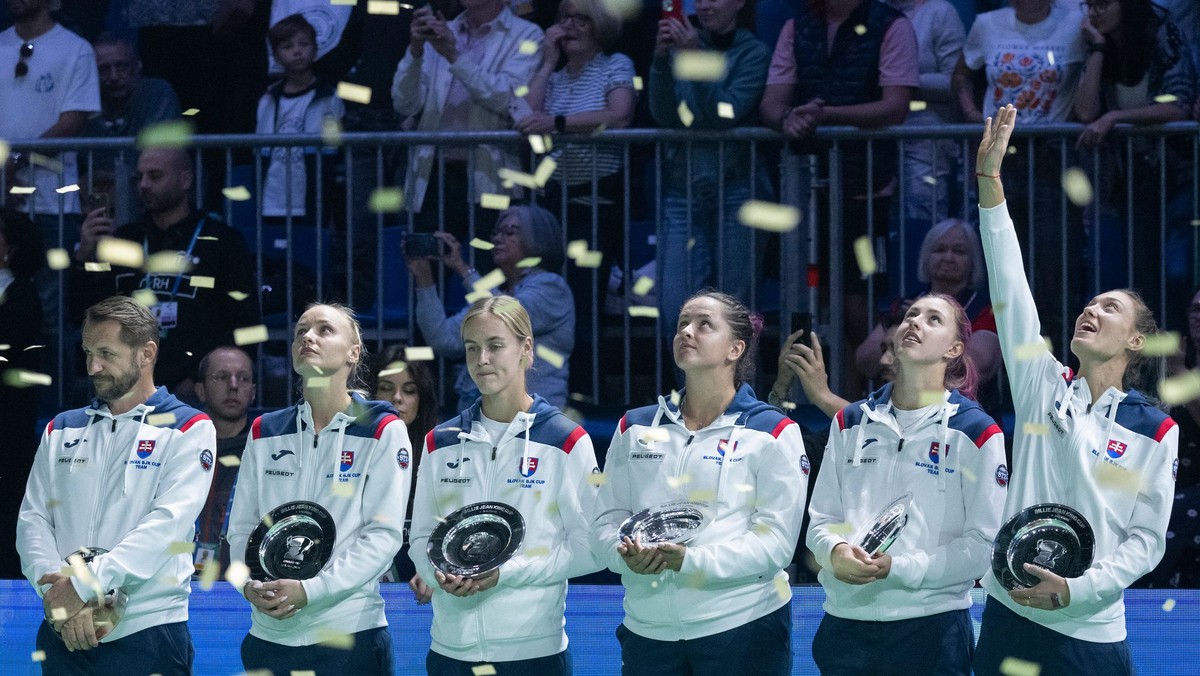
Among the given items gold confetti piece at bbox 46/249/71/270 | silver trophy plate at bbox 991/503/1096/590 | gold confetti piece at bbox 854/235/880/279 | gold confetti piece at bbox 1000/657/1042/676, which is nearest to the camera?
silver trophy plate at bbox 991/503/1096/590

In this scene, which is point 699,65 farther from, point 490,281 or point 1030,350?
point 1030,350

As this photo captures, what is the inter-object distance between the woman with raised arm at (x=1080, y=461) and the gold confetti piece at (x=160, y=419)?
258 cm

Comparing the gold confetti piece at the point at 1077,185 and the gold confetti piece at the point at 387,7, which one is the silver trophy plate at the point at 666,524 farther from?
the gold confetti piece at the point at 387,7

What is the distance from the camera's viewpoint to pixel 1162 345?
573 cm

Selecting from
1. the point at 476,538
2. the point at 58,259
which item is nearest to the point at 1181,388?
the point at 476,538

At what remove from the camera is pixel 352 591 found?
4973 mm

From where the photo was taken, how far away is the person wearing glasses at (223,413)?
270 inches

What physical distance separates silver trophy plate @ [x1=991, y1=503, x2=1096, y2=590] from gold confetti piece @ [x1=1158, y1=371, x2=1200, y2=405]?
2.31 meters

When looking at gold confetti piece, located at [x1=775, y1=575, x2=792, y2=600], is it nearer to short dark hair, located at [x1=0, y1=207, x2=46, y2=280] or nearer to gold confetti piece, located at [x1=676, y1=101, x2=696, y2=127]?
gold confetti piece, located at [x1=676, y1=101, x2=696, y2=127]

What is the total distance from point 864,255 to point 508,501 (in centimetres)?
307

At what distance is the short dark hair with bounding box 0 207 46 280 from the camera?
25.2ft

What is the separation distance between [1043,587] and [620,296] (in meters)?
3.74

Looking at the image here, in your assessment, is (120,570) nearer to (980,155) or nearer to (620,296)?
(980,155)

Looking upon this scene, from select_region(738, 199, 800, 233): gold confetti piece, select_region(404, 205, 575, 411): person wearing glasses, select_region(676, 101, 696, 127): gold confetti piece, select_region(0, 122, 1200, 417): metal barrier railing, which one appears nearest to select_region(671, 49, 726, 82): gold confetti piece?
select_region(676, 101, 696, 127): gold confetti piece
